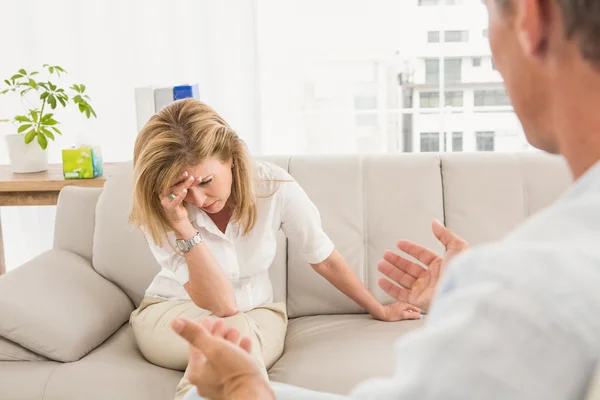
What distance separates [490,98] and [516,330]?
11.6 feet

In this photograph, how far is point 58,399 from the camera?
5.82ft

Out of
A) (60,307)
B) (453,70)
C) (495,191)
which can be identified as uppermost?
(453,70)

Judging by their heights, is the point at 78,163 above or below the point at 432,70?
below

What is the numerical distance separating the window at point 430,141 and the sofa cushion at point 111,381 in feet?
7.56

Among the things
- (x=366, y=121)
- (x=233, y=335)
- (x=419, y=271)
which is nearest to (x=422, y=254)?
(x=419, y=271)

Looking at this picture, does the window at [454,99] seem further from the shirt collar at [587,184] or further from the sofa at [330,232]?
the shirt collar at [587,184]

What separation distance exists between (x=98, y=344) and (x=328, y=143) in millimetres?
2038

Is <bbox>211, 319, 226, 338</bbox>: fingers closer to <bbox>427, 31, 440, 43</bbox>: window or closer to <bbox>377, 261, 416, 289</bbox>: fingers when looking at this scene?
<bbox>377, 261, 416, 289</bbox>: fingers

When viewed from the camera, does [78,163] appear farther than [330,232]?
Yes

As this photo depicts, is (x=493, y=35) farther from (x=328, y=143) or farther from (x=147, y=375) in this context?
(x=328, y=143)

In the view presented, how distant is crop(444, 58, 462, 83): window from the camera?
3713mm

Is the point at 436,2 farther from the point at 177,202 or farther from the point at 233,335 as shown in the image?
the point at 233,335

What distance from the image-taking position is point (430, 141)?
380cm

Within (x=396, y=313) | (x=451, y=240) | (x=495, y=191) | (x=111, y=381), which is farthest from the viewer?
(x=495, y=191)
